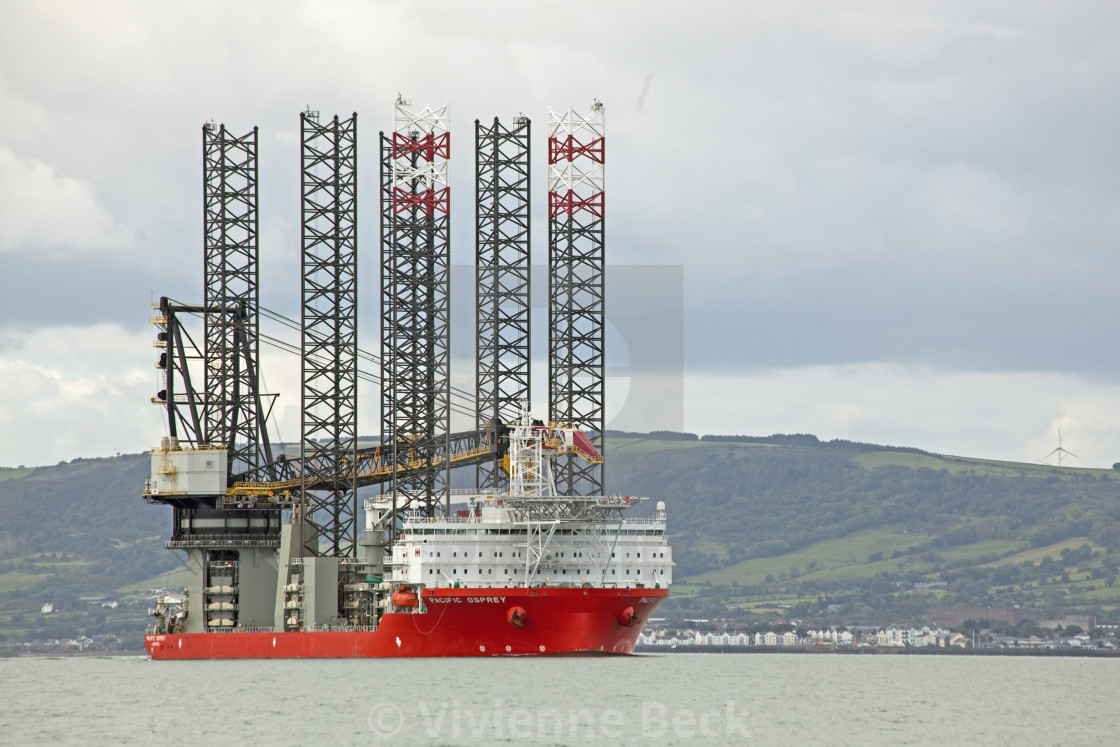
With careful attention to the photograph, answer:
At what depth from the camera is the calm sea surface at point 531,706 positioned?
4816 cm

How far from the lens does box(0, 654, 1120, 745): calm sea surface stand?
158ft

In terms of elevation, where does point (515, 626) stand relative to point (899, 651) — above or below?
above

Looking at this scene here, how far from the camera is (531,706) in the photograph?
53094mm

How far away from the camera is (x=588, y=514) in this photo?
67.2 m

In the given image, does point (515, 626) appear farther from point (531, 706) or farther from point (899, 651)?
point (899, 651)

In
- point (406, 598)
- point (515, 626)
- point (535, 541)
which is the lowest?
point (515, 626)

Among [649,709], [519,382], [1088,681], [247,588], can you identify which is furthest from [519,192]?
[1088,681]

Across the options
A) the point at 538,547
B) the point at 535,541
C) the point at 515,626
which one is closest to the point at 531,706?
the point at 515,626

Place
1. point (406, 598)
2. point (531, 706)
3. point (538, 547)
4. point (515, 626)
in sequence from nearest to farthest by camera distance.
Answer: point (531, 706) → point (515, 626) → point (538, 547) → point (406, 598)

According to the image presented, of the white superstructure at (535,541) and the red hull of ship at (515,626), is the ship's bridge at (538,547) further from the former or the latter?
the red hull of ship at (515,626)

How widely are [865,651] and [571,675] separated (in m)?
119

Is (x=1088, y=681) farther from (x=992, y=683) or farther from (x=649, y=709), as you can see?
(x=649, y=709)

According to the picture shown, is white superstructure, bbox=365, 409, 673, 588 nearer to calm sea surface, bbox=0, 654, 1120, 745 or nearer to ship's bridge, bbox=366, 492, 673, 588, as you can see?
ship's bridge, bbox=366, 492, 673, 588

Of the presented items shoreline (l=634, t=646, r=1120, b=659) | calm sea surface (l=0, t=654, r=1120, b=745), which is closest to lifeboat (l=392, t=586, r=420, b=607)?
calm sea surface (l=0, t=654, r=1120, b=745)
